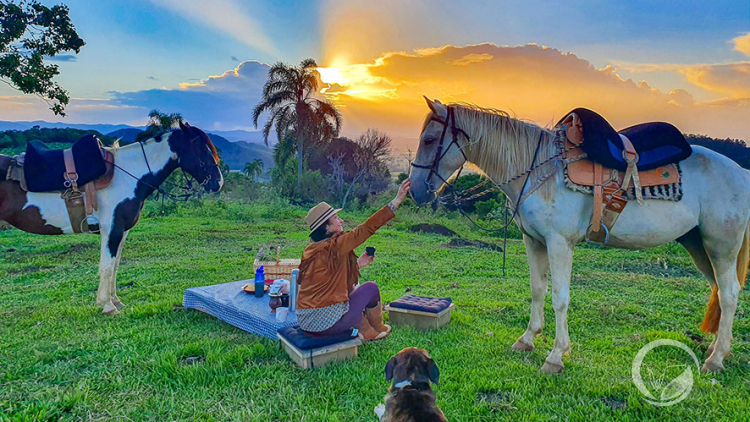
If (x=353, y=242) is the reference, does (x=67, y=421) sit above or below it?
below

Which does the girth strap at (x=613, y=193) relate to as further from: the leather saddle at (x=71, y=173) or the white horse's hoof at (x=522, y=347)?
the leather saddle at (x=71, y=173)

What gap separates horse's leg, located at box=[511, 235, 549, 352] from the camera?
15.1 feet

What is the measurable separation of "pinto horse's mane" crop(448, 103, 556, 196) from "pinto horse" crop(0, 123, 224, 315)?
384 centimetres

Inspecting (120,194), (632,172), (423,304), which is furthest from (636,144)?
(120,194)

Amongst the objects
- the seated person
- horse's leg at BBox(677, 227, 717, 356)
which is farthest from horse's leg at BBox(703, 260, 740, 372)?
the seated person

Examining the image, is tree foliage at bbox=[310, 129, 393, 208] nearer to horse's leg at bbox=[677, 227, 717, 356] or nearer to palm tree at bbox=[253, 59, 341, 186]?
palm tree at bbox=[253, 59, 341, 186]

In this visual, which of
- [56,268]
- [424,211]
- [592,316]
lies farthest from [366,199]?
[592,316]

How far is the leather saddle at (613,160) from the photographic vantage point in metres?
4.04

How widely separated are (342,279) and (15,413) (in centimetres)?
274

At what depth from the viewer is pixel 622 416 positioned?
10.8 ft

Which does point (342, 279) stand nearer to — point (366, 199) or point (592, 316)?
point (592, 316)

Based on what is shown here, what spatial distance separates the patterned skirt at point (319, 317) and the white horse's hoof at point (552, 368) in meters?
1.99

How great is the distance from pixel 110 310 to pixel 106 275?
468 mm

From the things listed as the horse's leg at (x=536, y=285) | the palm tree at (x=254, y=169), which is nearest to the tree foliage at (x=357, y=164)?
the palm tree at (x=254, y=169)
